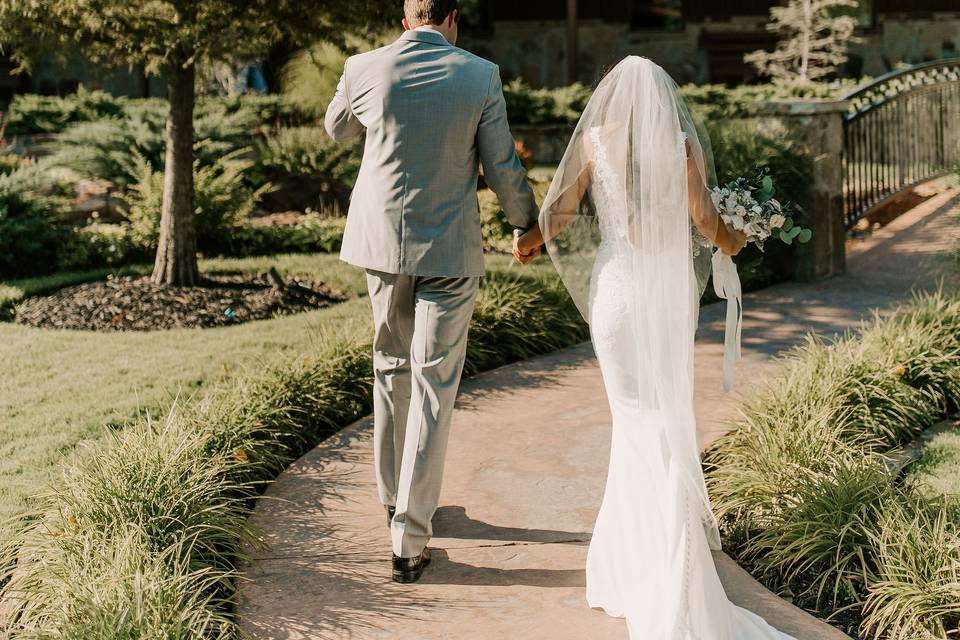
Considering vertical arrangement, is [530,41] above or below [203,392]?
above

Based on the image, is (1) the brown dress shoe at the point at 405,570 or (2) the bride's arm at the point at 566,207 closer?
(2) the bride's arm at the point at 566,207

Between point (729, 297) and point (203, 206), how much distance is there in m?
7.52

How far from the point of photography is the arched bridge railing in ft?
34.0

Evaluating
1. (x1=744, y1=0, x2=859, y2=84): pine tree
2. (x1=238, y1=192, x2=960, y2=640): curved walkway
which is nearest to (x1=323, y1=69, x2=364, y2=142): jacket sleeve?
(x1=238, y1=192, x2=960, y2=640): curved walkway

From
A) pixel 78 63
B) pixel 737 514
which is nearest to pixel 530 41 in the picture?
pixel 78 63

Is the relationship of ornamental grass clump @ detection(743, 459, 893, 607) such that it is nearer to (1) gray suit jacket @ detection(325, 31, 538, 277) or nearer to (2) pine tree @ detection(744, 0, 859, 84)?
(1) gray suit jacket @ detection(325, 31, 538, 277)

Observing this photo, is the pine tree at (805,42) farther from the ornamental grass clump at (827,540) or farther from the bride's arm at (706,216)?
the bride's arm at (706,216)

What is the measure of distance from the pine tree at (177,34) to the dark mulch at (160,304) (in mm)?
365

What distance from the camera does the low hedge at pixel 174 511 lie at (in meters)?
3.37

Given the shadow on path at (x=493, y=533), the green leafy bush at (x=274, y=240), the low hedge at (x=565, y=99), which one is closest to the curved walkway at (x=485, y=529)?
the shadow on path at (x=493, y=533)

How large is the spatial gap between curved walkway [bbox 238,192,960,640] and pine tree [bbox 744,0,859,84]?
13.6 meters

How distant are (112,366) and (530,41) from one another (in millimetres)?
18252

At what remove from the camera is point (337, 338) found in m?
6.26

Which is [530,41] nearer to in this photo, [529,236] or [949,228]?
[949,228]
